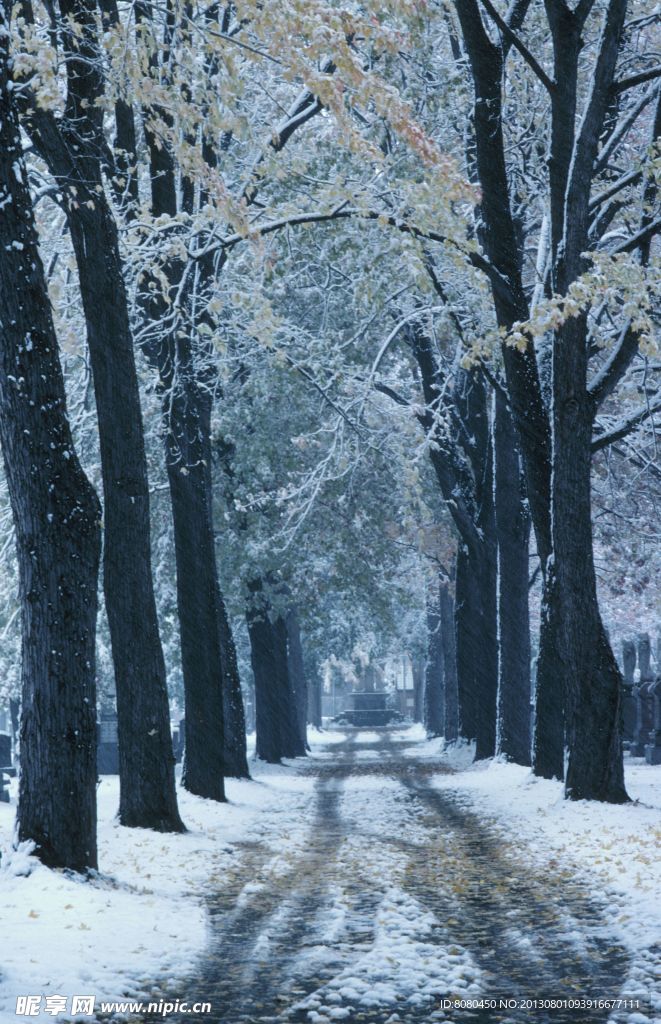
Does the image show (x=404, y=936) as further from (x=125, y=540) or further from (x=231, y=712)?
(x=231, y=712)

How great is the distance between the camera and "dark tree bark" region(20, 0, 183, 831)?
1245 centimetres

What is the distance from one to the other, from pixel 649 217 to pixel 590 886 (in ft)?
28.1

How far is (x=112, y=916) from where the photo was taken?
8.39m

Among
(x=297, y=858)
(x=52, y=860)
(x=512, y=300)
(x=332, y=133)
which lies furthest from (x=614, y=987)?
(x=332, y=133)

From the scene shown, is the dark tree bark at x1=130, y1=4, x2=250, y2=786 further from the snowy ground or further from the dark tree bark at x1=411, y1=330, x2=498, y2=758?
the dark tree bark at x1=411, y1=330, x2=498, y2=758

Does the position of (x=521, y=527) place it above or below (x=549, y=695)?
above

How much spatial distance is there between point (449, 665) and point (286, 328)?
66.2ft

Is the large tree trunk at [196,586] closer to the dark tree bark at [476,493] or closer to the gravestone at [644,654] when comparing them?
the dark tree bark at [476,493]

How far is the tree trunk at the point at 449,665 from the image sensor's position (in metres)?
36.8

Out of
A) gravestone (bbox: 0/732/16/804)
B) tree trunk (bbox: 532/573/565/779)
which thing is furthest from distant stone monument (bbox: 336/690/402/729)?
tree trunk (bbox: 532/573/565/779)

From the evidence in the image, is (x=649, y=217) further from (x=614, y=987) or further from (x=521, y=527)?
(x=614, y=987)

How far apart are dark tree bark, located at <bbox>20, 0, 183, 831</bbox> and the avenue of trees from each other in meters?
0.03

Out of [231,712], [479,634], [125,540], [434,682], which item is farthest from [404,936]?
[434,682]

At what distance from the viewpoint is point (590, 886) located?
10.1 metres
